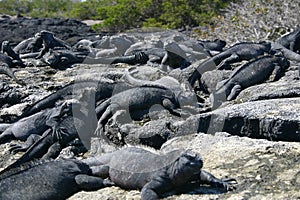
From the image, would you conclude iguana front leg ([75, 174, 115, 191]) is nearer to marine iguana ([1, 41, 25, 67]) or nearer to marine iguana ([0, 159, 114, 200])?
marine iguana ([0, 159, 114, 200])

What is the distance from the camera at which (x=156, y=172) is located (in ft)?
11.6

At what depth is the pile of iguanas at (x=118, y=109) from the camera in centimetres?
372

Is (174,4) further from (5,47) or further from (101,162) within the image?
(101,162)

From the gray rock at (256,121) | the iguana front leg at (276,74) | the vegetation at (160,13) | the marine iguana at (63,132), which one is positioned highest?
the gray rock at (256,121)

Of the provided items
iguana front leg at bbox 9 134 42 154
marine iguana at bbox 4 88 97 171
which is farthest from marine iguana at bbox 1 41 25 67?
iguana front leg at bbox 9 134 42 154

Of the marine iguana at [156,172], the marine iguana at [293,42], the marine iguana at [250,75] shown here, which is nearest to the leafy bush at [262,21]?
the marine iguana at [293,42]

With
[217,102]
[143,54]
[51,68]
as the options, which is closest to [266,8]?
[143,54]

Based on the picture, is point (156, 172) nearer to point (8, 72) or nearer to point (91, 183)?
point (91, 183)

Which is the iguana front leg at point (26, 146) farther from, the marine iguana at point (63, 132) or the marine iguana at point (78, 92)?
the marine iguana at point (78, 92)

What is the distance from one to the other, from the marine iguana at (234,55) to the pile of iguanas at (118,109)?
0.02 m

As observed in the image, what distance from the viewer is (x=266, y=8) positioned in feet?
44.6

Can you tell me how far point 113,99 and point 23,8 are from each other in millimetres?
39907

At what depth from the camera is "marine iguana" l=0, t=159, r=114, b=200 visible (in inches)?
152

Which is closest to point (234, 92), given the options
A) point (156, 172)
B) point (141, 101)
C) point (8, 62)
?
point (141, 101)
